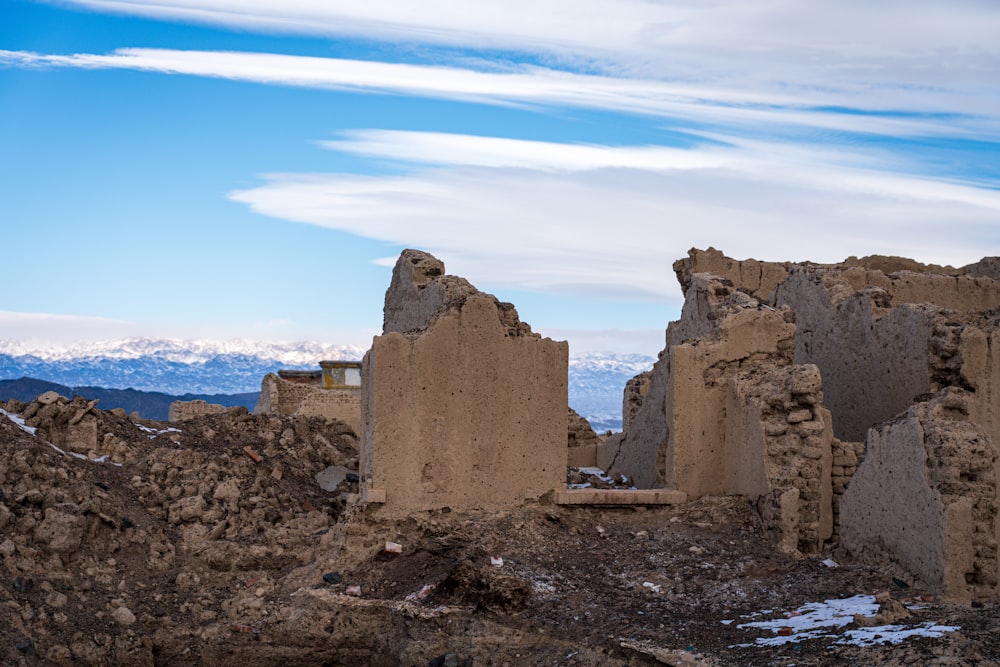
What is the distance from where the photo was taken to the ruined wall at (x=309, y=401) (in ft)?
60.9

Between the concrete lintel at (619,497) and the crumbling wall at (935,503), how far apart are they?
6.75ft

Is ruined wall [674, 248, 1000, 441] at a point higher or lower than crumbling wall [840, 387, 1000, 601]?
higher

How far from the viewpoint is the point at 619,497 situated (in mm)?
12125

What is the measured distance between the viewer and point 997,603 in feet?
29.5

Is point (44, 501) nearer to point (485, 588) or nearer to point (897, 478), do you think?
point (485, 588)

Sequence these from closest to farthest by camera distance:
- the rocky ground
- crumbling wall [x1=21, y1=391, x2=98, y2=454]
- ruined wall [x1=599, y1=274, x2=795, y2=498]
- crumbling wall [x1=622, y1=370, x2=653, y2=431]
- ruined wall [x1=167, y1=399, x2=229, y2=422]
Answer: the rocky ground < ruined wall [x1=599, y1=274, x2=795, y2=498] < crumbling wall [x1=21, y1=391, x2=98, y2=454] < crumbling wall [x1=622, y1=370, x2=653, y2=431] < ruined wall [x1=167, y1=399, x2=229, y2=422]

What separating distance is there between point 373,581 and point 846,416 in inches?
234

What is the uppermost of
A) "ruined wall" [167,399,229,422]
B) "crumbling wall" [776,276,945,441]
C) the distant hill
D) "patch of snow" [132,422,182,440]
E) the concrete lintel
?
"crumbling wall" [776,276,945,441]

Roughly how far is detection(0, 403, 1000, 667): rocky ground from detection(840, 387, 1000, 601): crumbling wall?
0.26 meters

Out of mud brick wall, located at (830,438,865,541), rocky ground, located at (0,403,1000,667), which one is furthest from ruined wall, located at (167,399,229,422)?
mud brick wall, located at (830,438,865,541)

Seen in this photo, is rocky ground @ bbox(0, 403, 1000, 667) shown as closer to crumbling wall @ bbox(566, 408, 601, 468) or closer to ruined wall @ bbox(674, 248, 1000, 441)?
ruined wall @ bbox(674, 248, 1000, 441)

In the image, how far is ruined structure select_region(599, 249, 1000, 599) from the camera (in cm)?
970

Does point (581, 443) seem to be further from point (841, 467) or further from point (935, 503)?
point (935, 503)

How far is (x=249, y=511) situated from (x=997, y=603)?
6.74 metres
